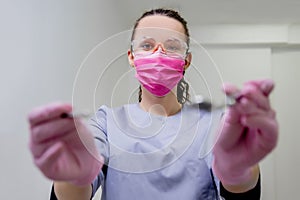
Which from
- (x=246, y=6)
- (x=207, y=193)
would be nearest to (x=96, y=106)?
(x=207, y=193)

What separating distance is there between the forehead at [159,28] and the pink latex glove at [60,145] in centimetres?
35

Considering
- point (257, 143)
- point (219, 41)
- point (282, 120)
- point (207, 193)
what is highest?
point (219, 41)

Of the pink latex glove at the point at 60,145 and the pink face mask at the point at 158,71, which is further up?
the pink face mask at the point at 158,71

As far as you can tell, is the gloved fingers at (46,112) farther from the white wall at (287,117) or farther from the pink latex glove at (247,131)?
the white wall at (287,117)

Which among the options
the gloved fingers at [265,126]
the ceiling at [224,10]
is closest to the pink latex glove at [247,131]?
the gloved fingers at [265,126]

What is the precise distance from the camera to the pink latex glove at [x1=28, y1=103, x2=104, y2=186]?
421 mm

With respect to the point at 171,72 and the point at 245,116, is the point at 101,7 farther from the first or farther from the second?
the point at 245,116

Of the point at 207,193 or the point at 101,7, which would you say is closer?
the point at 207,193

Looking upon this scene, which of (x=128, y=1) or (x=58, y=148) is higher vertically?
(x=128, y=1)

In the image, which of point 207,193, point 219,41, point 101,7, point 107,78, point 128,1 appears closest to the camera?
point 207,193

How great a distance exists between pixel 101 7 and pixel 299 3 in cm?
109

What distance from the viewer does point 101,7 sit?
162 centimetres

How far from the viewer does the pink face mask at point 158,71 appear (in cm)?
77

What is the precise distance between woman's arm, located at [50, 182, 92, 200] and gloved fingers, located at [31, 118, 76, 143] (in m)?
0.22
